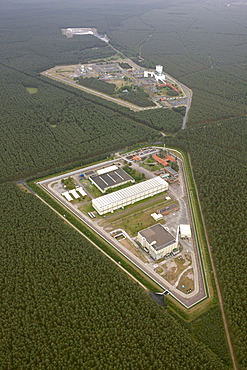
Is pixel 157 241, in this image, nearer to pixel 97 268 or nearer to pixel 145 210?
pixel 145 210

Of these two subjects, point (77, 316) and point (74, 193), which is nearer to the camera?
point (77, 316)

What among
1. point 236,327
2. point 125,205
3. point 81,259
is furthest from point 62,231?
point 236,327

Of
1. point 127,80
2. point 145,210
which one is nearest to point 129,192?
point 145,210

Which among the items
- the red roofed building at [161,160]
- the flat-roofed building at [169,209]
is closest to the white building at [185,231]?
the flat-roofed building at [169,209]

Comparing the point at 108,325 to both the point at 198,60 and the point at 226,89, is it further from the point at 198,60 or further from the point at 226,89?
the point at 198,60

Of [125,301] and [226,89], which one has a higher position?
[226,89]

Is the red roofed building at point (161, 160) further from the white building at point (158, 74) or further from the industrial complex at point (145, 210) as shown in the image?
the white building at point (158, 74)
